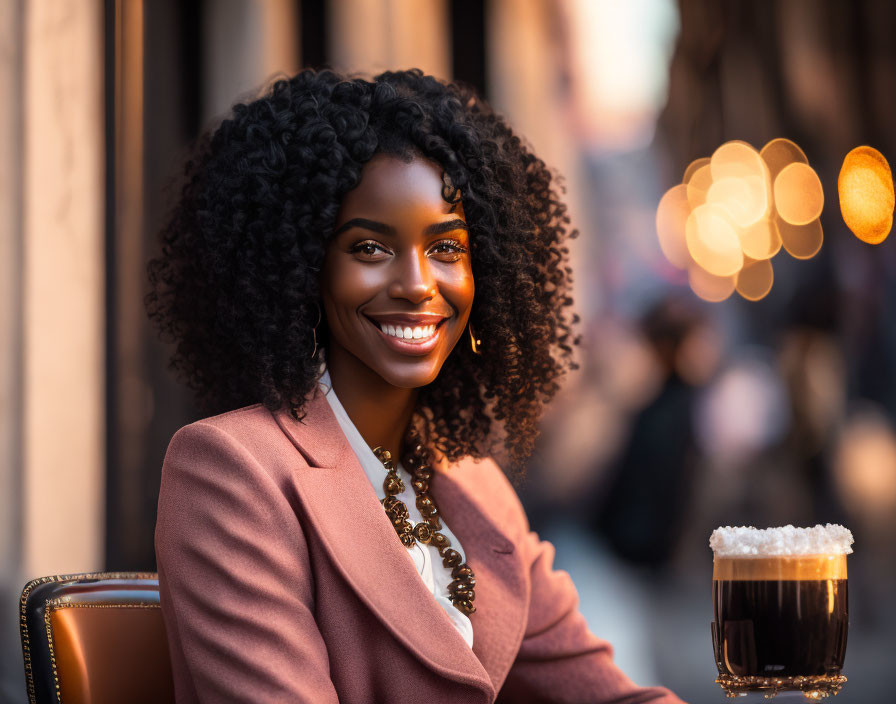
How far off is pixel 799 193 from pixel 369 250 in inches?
166

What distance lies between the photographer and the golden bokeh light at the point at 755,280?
528 centimetres

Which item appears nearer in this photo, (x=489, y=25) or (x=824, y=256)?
(x=489, y=25)

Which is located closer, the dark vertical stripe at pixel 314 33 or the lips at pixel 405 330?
the lips at pixel 405 330

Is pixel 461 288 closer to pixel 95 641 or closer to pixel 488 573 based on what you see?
pixel 488 573

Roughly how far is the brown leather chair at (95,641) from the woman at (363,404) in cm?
18

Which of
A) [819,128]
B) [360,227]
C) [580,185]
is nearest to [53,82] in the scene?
[360,227]

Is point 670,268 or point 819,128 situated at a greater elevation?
point 819,128

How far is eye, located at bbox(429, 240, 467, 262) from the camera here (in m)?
1.58

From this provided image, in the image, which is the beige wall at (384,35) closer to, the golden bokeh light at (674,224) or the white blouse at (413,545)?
the golden bokeh light at (674,224)

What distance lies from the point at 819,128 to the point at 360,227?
4.27m

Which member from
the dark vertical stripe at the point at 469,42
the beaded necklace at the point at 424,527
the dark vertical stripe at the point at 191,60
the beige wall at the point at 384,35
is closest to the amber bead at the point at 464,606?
the beaded necklace at the point at 424,527

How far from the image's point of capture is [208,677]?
1306 millimetres

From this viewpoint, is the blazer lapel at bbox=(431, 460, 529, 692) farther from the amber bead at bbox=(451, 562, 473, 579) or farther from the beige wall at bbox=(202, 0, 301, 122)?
the beige wall at bbox=(202, 0, 301, 122)

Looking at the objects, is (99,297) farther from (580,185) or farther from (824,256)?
(824,256)
